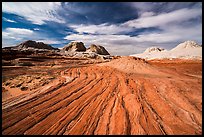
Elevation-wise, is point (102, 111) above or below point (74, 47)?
below

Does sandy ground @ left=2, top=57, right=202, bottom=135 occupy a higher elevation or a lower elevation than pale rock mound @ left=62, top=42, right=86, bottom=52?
lower

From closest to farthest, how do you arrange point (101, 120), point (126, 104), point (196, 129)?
point (196, 129)
point (101, 120)
point (126, 104)

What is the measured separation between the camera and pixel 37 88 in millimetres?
6727

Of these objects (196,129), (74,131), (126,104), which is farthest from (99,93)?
(196,129)

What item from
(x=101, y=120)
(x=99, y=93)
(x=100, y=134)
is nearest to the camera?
Result: (x=100, y=134)

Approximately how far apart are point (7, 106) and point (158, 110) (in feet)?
14.7

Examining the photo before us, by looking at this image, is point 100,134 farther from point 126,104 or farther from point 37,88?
point 37,88

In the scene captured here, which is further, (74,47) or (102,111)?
(74,47)

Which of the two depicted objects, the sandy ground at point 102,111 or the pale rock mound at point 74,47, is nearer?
the sandy ground at point 102,111

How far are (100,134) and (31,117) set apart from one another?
1903mm

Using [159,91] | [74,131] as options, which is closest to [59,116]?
[74,131]

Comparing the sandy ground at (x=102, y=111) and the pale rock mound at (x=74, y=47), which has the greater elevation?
the pale rock mound at (x=74, y=47)

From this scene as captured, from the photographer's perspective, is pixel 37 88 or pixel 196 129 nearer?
pixel 196 129

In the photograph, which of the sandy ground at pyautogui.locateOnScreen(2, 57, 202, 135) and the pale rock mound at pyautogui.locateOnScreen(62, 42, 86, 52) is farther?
the pale rock mound at pyautogui.locateOnScreen(62, 42, 86, 52)
